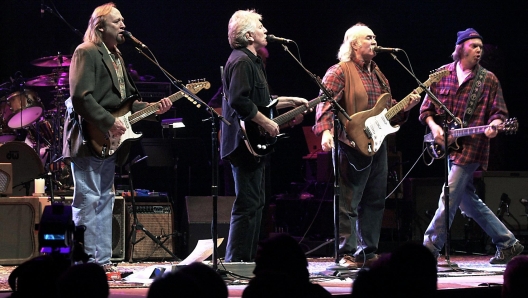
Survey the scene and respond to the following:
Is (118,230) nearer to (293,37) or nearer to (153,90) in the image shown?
(153,90)

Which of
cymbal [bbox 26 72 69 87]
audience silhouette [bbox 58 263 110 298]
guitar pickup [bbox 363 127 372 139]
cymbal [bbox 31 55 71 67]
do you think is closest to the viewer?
audience silhouette [bbox 58 263 110 298]

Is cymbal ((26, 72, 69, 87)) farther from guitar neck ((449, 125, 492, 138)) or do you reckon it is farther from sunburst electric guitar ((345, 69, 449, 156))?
guitar neck ((449, 125, 492, 138))

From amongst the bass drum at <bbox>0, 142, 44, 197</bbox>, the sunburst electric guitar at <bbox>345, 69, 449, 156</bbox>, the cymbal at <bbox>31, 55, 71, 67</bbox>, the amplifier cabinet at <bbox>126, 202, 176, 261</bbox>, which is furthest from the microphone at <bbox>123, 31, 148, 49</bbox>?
the cymbal at <bbox>31, 55, 71, 67</bbox>

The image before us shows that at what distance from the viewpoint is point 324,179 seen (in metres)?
10.4

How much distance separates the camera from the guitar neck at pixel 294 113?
667 cm

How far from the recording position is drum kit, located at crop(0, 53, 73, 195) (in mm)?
9211

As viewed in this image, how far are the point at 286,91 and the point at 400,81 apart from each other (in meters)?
1.77

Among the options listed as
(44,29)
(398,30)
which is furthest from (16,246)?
(398,30)

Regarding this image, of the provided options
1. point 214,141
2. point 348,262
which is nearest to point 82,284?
point 214,141

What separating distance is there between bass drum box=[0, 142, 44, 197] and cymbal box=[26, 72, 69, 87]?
4.12 feet

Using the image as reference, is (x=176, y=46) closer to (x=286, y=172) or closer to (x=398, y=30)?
(x=286, y=172)

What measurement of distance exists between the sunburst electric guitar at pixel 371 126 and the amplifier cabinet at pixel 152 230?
9.41ft

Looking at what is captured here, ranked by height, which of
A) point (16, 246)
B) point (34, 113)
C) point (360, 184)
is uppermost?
point (34, 113)

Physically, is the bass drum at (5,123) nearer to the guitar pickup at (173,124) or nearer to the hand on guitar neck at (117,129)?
the guitar pickup at (173,124)
